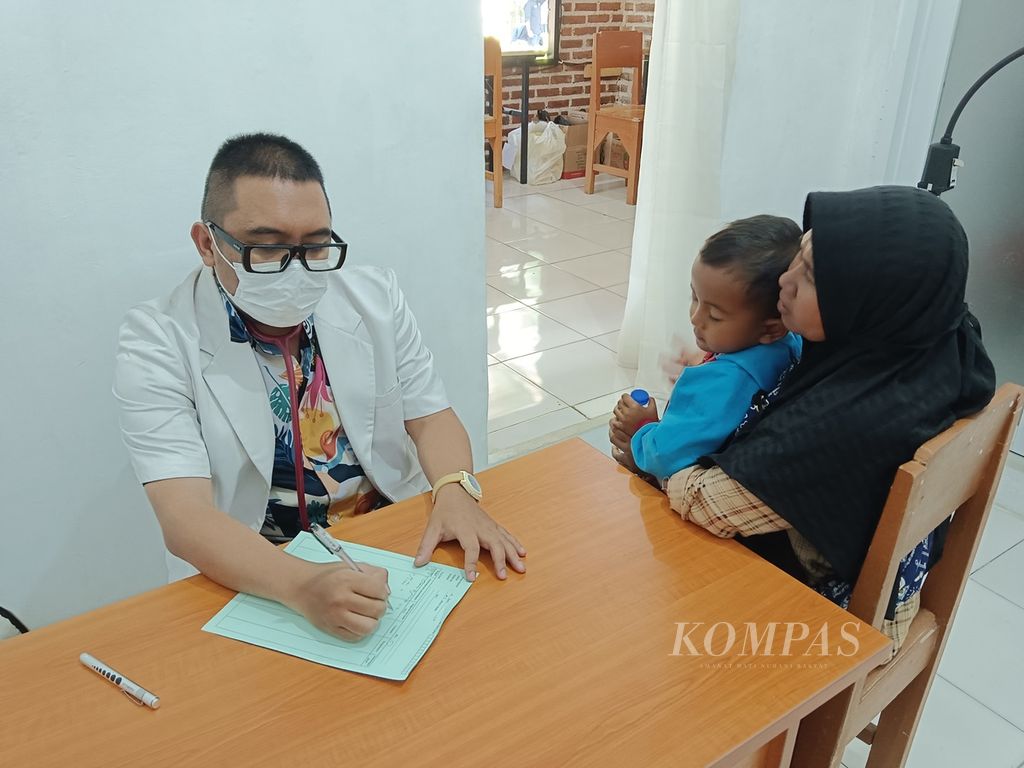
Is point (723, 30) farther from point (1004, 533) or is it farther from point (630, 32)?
point (630, 32)

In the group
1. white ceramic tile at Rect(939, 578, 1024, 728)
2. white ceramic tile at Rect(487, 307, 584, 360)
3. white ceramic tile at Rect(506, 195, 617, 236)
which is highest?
white ceramic tile at Rect(506, 195, 617, 236)

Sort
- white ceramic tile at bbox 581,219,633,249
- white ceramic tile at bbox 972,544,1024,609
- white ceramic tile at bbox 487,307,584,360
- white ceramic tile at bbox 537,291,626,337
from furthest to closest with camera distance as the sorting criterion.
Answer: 1. white ceramic tile at bbox 581,219,633,249
2. white ceramic tile at bbox 537,291,626,337
3. white ceramic tile at bbox 487,307,584,360
4. white ceramic tile at bbox 972,544,1024,609

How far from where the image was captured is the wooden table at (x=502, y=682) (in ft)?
2.67

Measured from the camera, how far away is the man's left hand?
107cm

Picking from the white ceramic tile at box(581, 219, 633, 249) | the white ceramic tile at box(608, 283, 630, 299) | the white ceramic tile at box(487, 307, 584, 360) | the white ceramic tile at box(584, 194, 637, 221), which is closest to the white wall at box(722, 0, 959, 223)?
the white ceramic tile at box(487, 307, 584, 360)

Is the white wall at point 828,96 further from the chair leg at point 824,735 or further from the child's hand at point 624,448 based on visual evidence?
the chair leg at point 824,735

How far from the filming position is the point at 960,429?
3.25ft

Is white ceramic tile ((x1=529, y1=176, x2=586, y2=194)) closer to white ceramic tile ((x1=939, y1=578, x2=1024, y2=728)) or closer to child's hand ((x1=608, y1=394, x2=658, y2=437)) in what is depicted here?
white ceramic tile ((x1=939, y1=578, x2=1024, y2=728))

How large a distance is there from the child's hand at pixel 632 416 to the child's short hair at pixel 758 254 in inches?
9.7

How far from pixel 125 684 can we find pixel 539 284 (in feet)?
11.1

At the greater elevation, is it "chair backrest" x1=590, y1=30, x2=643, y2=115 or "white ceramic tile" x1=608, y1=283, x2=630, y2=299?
"chair backrest" x1=590, y1=30, x2=643, y2=115

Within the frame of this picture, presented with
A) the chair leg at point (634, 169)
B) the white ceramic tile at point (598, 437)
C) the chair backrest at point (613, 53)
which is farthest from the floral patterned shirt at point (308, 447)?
the chair backrest at point (613, 53)

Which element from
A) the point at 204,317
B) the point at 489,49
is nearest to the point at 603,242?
the point at 489,49

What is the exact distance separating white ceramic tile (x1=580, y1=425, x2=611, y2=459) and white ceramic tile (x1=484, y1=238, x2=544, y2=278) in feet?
5.32
